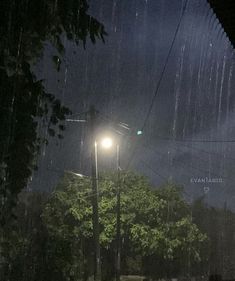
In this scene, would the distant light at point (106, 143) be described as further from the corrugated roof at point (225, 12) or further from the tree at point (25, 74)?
the corrugated roof at point (225, 12)

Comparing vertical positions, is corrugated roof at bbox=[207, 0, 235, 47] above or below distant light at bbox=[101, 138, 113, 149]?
above

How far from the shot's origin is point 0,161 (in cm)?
823

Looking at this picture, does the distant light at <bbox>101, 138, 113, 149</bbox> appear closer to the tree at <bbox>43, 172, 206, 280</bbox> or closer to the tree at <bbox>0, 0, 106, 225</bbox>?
the tree at <bbox>0, 0, 106, 225</bbox>

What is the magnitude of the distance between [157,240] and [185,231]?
13.9 feet

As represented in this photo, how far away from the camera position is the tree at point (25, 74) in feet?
25.1

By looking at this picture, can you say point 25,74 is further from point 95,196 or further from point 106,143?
point 106,143

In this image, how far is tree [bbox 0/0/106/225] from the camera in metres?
7.64

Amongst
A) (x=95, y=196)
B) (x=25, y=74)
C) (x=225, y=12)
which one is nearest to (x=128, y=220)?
(x=95, y=196)

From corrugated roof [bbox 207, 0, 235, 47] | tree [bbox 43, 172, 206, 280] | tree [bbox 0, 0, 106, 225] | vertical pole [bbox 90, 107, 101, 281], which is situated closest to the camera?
corrugated roof [bbox 207, 0, 235, 47]

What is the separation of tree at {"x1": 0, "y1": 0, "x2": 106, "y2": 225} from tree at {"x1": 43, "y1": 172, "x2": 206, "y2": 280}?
2544 centimetres

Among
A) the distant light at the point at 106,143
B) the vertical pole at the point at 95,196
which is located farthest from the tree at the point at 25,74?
the distant light at the point at 106,143

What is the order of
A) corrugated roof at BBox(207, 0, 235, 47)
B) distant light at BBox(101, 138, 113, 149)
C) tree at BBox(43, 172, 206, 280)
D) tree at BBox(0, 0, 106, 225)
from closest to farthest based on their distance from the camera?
corrugated roof at BBox(207, 0, 235, 47), tree at BBox(0, 0, 106, 225), distant light at BBox(101, 138, 113, 149), tree at BBox(43, 172, 206, 280)

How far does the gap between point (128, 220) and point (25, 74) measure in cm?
3055

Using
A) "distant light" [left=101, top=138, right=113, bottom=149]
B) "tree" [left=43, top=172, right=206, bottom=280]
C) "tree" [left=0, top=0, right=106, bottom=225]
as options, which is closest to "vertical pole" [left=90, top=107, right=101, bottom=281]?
"distant light" [left=101, top=138, right=113, bottom=149]
